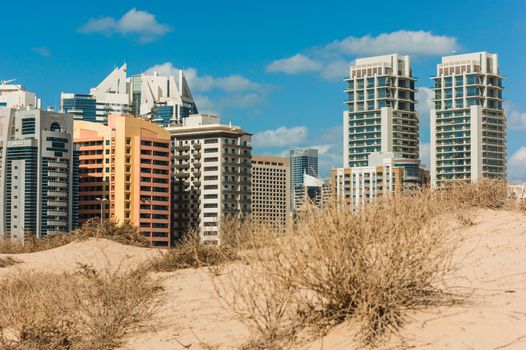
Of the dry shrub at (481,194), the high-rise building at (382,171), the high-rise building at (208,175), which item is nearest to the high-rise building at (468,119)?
the high-rise building at (382,171)

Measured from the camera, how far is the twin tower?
170 metres

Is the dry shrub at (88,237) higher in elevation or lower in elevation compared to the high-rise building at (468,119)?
lower

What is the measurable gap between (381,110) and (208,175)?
2194 inches

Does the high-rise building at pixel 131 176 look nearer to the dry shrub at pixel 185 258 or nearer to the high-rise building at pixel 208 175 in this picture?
the high-rise building at pixel 208 175

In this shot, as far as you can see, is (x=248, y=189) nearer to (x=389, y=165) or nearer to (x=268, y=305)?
(x=389, y=165)

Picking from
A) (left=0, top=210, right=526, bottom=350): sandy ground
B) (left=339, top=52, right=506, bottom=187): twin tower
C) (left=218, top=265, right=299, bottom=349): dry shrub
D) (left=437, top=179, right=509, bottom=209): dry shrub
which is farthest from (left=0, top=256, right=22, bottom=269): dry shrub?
(left=339, top=52, right=506, bottom=187): twin tower

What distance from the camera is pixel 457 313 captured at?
861 centimetres

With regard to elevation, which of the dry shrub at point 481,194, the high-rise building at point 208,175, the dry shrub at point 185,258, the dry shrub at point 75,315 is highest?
the high-rise building at point 208,175

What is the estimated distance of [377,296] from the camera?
8.36 m

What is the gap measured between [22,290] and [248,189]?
130595 mm

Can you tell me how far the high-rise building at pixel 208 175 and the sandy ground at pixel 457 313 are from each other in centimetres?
12232

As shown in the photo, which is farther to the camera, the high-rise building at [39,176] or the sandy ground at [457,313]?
the high-rise building at [39,176]

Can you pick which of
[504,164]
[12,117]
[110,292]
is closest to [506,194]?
[110,292]

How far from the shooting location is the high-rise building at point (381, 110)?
180m
